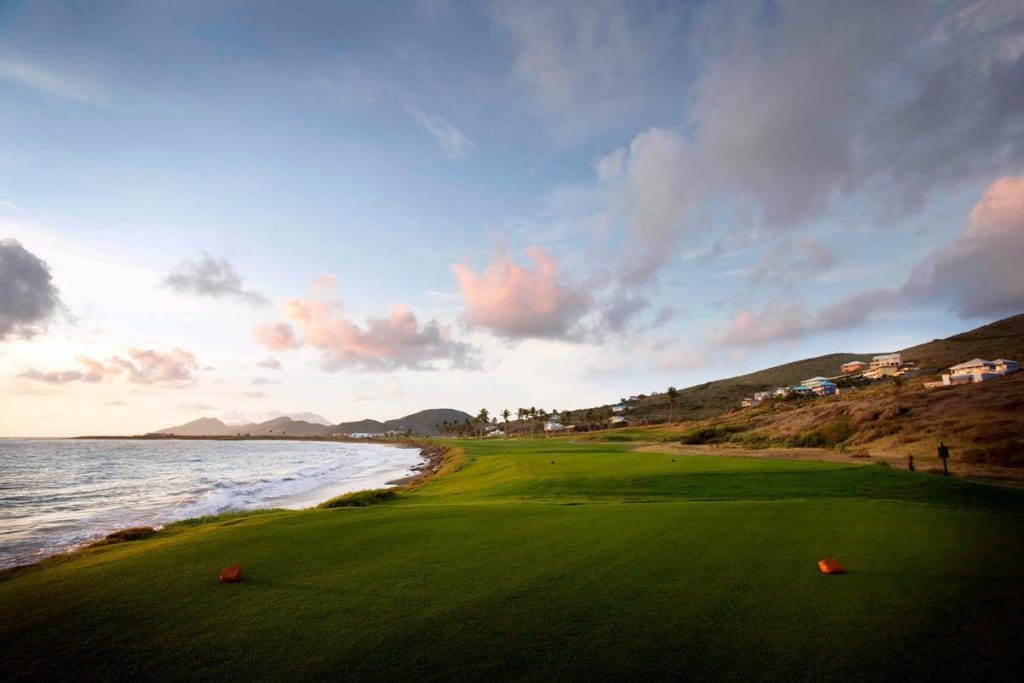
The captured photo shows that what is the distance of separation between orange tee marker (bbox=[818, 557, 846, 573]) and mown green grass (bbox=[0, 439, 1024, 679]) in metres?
0.21

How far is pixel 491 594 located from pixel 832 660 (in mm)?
4220

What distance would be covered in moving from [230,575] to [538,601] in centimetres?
501

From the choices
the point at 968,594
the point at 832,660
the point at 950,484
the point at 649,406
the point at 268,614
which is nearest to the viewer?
the point at 832,660

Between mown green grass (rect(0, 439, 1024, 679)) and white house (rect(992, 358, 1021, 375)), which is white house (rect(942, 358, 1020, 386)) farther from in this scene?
mown green grass (rect(0, 439, 1024, 679))

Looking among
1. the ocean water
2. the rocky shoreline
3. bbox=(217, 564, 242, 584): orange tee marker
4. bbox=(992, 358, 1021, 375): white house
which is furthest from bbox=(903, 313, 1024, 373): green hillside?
bbox=(217, 564, 242, 584): orange tee marker

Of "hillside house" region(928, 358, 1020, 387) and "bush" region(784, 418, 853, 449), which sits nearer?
"bush" region(784, 418, 853, 449)

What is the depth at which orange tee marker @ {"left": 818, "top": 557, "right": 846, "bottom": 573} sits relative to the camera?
7655mm

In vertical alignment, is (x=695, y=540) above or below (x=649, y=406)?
below

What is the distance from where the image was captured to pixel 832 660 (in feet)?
17.0

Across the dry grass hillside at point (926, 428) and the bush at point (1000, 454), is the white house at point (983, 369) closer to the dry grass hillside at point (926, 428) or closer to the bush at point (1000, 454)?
the dry grass hillside at point (926, 428)

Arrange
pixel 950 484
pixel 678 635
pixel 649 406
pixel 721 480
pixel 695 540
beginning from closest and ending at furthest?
pixel 678 635
pixel 695 540
pixel 950 484
pixel 721 480
pixel 649 406

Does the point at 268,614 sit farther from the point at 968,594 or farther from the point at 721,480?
the point at 721,480

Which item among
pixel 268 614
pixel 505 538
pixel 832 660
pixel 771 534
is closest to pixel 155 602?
pixel 268 614

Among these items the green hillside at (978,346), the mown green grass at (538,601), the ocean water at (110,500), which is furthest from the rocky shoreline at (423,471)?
the green hillside at (978,346)
